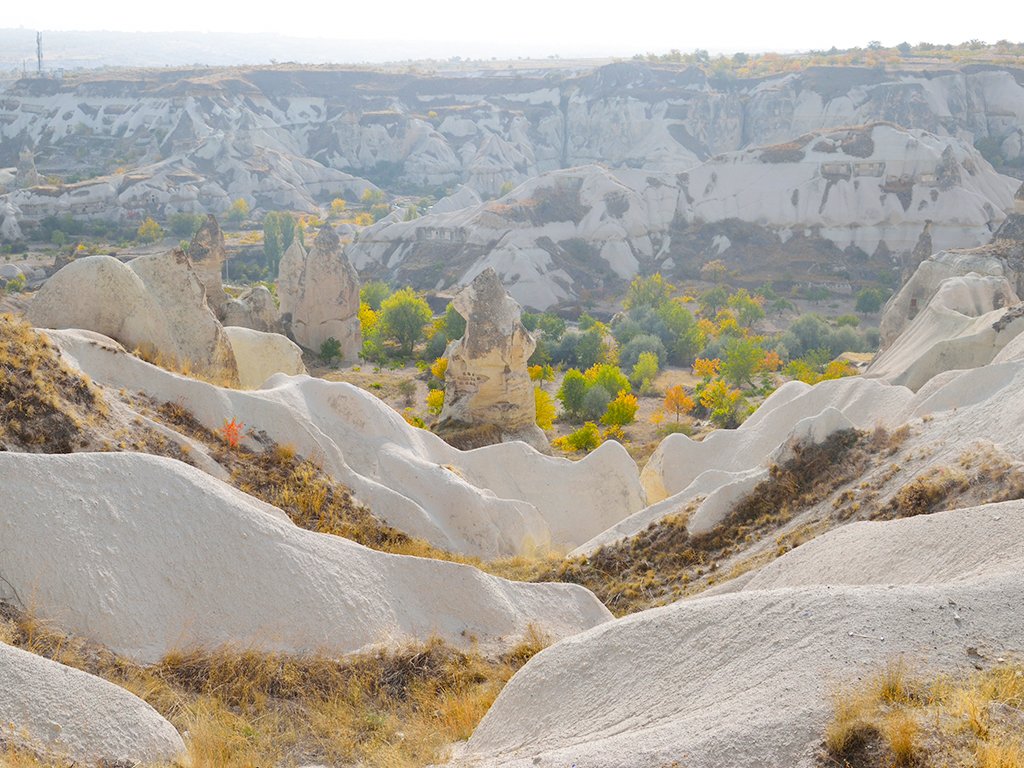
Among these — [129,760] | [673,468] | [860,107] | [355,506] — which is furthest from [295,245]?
[860,107]

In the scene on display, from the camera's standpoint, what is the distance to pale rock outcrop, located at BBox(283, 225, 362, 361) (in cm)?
3703

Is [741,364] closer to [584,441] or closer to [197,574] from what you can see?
[584,441]

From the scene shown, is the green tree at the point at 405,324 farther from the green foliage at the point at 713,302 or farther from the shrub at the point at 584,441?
the green foliage at the point at 713,302

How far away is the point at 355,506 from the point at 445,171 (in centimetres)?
8920

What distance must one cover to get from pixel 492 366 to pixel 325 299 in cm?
1627

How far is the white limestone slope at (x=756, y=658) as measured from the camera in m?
6.09

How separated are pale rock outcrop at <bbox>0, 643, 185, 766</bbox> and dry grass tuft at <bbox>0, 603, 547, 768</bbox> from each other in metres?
0.32

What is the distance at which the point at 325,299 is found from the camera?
37.7 m

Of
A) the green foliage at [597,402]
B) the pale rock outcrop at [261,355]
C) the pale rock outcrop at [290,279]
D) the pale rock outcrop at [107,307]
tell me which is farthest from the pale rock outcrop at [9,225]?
the pale rock outcrop at [107,307]

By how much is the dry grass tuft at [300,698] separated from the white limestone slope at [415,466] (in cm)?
413

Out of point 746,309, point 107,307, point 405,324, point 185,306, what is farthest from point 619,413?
point 746,309

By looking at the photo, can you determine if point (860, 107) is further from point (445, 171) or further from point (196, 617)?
point (196, 617)

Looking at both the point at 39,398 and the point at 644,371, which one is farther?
the point at 644,371

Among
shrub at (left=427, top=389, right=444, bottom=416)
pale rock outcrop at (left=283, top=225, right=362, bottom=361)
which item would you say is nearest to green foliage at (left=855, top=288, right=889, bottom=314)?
pale rock outcrop at (left=283, top=225, right=362, bottom=361)
